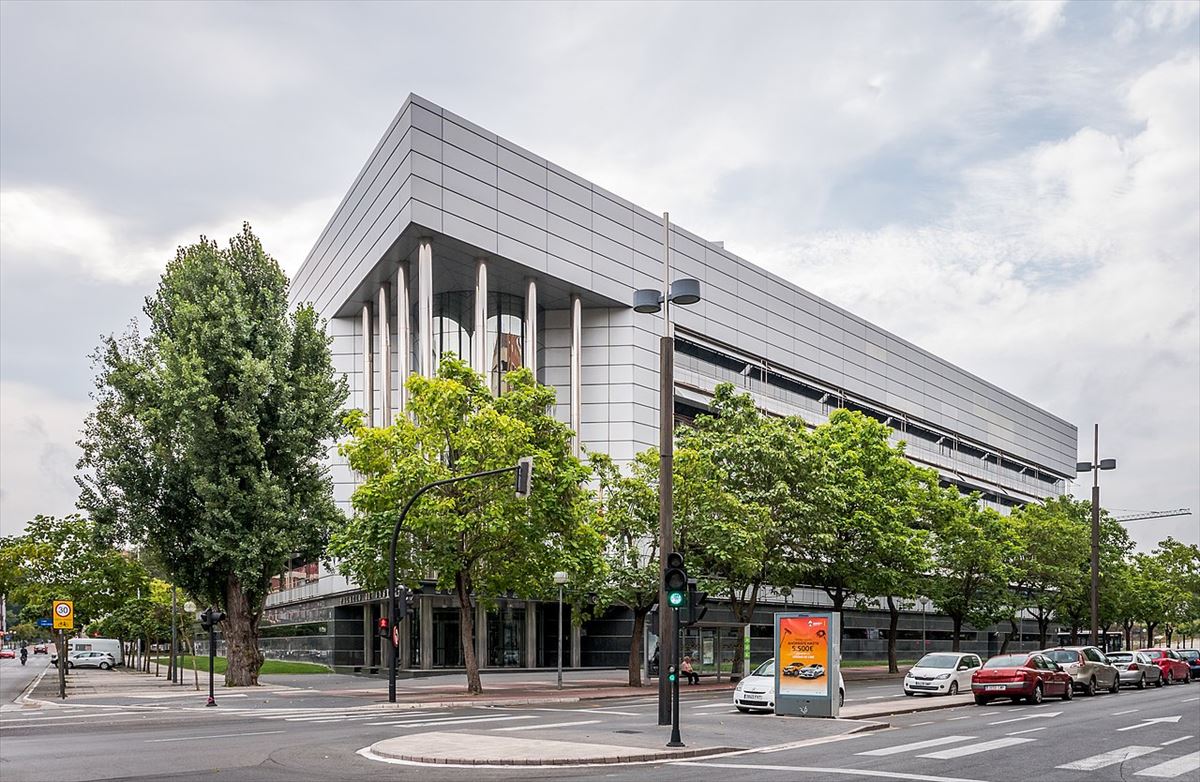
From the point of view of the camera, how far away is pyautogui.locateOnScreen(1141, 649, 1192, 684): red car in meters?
48.7

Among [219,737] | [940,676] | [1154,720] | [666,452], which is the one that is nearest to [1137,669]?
[940,676]

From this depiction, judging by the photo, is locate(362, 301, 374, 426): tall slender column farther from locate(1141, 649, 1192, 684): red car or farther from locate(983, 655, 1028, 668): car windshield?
locate(1141, 649, 1192, 684): red car

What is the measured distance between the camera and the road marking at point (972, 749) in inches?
747

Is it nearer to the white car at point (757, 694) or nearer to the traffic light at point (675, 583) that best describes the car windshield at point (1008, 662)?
the white car at point (757, 694)

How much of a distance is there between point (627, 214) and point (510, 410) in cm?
2502

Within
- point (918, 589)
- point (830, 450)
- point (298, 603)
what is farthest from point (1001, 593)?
point (298, 603)

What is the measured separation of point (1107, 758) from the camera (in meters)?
18.5

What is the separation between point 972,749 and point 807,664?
330 inches

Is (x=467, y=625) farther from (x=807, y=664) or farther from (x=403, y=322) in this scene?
(x=403, y=322)

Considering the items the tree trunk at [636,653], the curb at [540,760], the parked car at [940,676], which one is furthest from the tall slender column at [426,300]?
the curb at [540,760]

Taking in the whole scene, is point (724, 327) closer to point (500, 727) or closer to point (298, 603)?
point (298, 603)

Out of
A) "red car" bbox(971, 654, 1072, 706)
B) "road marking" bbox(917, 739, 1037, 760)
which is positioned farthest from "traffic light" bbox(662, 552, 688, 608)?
"red car" bbox(971, 654, 1072, 706)

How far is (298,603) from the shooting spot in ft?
235

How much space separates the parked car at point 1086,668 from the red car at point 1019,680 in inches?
80.3
